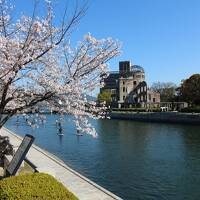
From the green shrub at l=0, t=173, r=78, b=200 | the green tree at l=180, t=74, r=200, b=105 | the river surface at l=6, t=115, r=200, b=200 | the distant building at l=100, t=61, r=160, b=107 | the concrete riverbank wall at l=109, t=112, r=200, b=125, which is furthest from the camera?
the distant building at l=100, t=61, r=160, b=107

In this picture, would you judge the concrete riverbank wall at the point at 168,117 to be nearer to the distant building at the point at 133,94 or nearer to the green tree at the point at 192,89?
the green tree at the point at 192,89

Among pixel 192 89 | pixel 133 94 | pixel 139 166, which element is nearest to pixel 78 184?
pixel 139 166

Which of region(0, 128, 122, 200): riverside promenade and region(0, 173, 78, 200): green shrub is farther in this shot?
region(0, 128, 122, 200): riverside promenade

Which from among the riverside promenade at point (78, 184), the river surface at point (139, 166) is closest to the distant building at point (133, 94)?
the river surface at point (139, 166)

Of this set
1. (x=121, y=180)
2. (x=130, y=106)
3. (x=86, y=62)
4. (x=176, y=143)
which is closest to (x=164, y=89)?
(x=130, y=106)

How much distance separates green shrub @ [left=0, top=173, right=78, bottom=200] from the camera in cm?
654

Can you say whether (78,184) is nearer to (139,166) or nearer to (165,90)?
(139,166)

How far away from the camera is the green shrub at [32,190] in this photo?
6543 millimetres

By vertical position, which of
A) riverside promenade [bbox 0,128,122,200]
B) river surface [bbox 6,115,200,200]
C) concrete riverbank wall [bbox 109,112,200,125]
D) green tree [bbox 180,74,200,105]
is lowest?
river surface [bbox 6,115,200,200]

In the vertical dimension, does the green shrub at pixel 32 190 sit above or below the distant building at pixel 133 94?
below

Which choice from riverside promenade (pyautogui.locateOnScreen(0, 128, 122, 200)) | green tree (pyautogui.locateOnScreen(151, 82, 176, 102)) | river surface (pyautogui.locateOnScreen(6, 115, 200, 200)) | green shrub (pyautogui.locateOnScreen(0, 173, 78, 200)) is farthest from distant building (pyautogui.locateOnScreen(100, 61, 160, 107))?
green shrub (pyautogui.locateOnScreen(0, 173, 78, 200))

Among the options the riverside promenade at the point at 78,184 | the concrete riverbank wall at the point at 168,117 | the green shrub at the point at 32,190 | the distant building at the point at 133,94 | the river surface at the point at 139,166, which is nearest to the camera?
the green shrub at the point at 32,190

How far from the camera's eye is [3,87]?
28.1ft

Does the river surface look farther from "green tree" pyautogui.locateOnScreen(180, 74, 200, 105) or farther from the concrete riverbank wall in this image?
"green tree" pyautogui.locateOnScreen(180, 74, 200, 105)
